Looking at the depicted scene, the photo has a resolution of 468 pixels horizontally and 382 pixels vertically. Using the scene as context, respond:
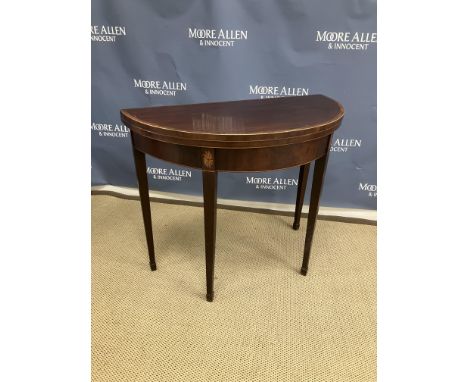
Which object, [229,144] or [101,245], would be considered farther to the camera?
[101,245]

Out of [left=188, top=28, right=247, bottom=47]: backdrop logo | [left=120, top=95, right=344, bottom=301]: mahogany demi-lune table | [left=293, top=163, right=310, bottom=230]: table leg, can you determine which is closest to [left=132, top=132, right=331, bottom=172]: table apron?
[left=120, top=95, right=344, bottom=301]: mahogany demi-lune table

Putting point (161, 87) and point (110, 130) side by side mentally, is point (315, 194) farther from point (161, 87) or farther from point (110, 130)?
point (110, 130)

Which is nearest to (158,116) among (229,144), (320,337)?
(229,144)

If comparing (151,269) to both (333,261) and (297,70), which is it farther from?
(297,70)

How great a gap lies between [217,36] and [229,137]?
0.96 meters

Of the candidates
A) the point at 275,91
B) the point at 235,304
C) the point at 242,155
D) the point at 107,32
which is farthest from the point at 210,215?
the point at 107,32

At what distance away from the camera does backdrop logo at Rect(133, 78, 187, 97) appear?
6.62ft

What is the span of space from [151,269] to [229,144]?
83 cm

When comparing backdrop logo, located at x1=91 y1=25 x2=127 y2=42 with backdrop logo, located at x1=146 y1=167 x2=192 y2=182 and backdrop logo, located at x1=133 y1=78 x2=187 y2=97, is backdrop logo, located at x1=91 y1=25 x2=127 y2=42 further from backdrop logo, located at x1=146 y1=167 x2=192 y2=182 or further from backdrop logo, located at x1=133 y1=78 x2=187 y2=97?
backdrop logo, located at x1=146 y1=167 x2=192 y2=182

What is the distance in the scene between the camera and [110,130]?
7.22 ft

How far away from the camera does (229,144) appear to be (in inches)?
45.2

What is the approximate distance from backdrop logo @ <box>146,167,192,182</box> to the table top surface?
0.84 m

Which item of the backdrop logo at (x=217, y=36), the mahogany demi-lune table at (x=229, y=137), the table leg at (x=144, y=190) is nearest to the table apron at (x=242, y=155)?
the mahogany demi-lune table at (x=229, y=137)

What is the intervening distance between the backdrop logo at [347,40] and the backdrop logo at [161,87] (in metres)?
0.74
